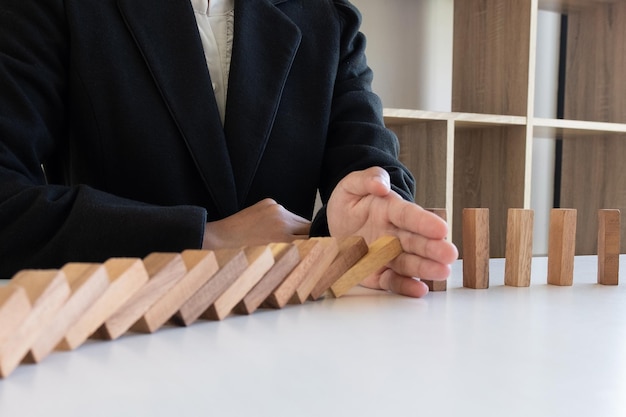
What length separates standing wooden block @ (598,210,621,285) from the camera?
924 mm

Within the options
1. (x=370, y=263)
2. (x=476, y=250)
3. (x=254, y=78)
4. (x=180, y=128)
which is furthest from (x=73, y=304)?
(x=254, y=78)

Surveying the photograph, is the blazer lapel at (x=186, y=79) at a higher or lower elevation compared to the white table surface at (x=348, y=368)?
higher

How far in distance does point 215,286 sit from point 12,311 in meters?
0.21

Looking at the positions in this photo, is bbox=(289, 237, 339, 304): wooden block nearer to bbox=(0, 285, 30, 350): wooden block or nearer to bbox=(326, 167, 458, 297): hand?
bbox=(326, 167, 458, 297): hand

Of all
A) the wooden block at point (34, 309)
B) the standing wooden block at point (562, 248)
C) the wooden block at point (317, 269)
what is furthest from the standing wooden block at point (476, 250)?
the wooden block at point (34, 309)

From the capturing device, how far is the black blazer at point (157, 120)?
98 centimetres

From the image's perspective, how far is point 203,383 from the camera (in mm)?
414

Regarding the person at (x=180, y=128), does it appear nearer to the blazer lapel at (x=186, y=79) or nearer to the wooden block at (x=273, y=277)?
the blazer lapel at (x=186, y=79)

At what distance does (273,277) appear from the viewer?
662mm

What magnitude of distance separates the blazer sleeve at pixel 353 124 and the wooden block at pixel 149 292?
74 cm

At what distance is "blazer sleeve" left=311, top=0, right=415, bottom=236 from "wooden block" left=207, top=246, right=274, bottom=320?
641 mm

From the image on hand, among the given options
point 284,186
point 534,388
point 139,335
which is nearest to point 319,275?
point 139,335

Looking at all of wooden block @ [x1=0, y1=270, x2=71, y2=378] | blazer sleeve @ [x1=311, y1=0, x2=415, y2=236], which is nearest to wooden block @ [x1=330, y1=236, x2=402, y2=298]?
wooden block @ [x1=0, y1=270, x2=71, y2=378]

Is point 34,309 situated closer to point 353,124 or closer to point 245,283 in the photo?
point 245,283
